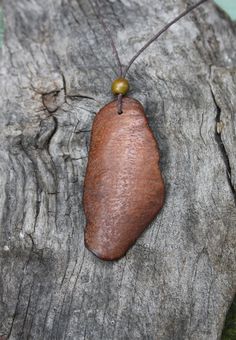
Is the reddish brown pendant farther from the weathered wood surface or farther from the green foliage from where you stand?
the green foliage

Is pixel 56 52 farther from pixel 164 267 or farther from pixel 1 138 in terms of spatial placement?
pixel 164 267

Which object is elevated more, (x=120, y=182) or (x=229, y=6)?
(x=229, y=6)

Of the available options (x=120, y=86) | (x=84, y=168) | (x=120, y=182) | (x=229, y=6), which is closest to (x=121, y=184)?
(x=120, y=182)

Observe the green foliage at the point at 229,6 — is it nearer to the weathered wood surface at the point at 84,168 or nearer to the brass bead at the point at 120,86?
the weathered wood surface at the point at 84,168

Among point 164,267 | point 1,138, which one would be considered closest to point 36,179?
point 1,138

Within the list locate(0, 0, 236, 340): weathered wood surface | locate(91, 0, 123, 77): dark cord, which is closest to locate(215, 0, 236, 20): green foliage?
locate(0, 0, 236, 340): weathered wood surface

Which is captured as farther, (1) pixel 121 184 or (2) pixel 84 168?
(2) pixel 84 168

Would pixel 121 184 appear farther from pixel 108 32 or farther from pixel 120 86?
pixel 108 32
